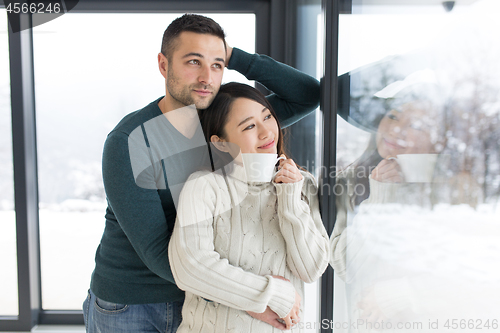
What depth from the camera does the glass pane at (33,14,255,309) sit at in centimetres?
162

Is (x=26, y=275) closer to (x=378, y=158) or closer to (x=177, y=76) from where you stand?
(x=177, y=76)

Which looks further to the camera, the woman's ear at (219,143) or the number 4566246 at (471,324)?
the woman's ear at (219,143)

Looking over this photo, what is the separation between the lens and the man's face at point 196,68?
0.85 meters

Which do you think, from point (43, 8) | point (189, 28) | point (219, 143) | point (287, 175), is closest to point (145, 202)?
point (219, 143)

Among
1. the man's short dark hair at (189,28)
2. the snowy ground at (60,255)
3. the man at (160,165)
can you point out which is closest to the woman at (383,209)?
the man at (160,165)

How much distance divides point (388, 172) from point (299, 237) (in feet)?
0.95

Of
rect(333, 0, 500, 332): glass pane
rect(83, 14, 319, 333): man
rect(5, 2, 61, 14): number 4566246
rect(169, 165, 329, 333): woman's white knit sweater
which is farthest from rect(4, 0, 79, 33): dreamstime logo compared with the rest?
rect(333, 0, 500, 332): glass pane

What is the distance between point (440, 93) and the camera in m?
0.37

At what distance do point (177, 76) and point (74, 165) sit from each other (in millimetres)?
1125

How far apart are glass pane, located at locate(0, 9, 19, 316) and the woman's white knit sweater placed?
1.39 metres

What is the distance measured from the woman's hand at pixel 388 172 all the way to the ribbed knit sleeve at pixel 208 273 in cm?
34

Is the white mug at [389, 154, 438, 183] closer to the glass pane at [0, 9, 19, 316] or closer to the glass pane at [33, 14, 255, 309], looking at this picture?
the glass pane at [33, 14, 255, 309]

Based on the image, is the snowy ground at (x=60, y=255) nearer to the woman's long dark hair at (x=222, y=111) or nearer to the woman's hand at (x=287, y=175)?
the woman's long dark hair at (x=222, y=111)

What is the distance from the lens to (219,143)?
849mm
